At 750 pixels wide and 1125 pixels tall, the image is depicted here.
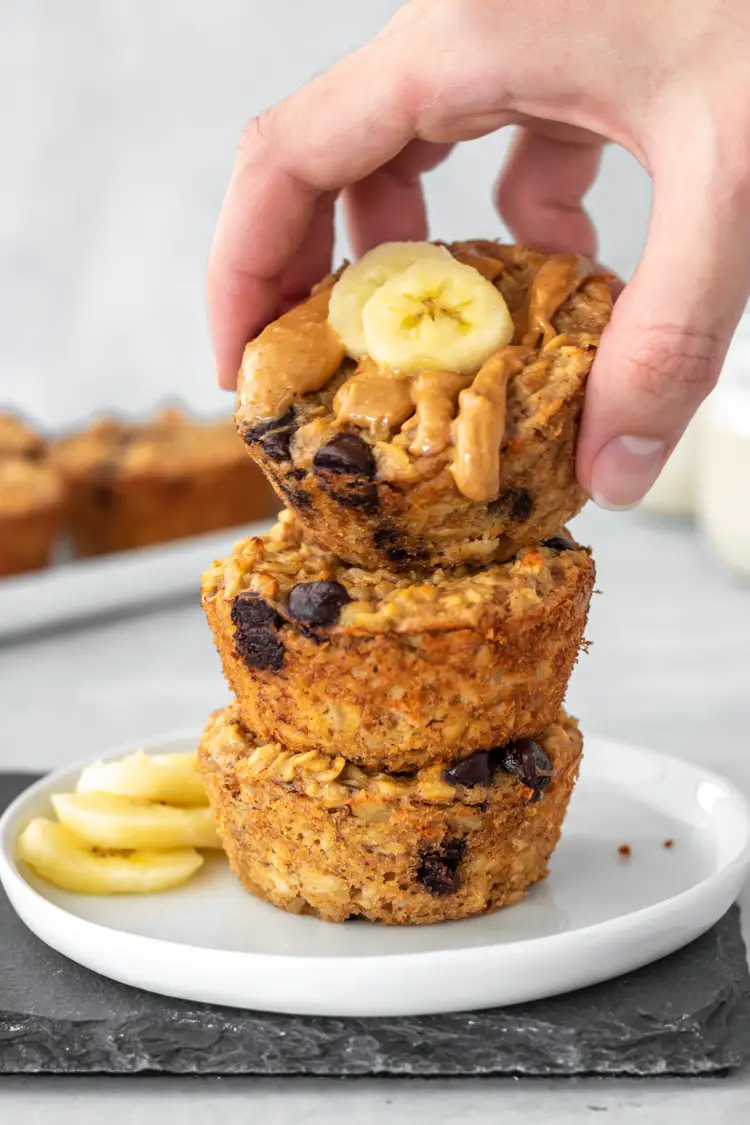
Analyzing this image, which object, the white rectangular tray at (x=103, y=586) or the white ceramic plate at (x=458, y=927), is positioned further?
the white rectangular tray at (x=103, y=586)

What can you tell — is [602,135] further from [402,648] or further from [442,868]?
[442,868]

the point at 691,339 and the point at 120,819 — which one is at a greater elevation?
the point at 691,339

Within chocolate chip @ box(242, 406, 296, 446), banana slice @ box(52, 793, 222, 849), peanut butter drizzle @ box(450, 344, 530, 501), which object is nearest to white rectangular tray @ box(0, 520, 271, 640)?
banana slice @ box(52, 793, 222, 849)

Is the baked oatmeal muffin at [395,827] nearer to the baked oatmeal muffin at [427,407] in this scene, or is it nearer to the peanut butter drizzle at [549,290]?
the baked oatmeal muffin at [427,407]

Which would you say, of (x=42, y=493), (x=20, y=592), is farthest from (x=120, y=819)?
(x=42, y=493)

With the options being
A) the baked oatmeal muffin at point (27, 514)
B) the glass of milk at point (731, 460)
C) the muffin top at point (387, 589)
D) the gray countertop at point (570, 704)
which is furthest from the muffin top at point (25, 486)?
the muffin top at point (387, 589)

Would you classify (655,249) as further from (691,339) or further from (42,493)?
(42,493)
